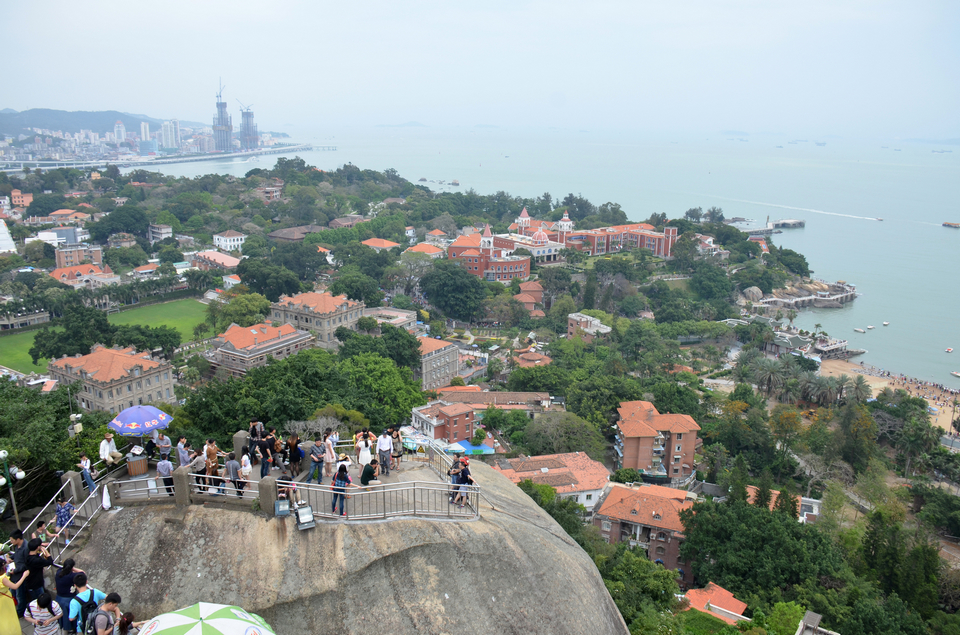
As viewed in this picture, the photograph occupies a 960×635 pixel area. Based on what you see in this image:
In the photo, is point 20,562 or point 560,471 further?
point 560,471

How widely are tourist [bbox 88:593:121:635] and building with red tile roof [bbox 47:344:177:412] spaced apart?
1914 cm

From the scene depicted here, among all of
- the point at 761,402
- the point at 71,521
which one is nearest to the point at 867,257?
the point at 761,402

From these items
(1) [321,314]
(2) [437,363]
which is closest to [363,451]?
(2) [437,363]

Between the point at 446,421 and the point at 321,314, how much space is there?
448 inches

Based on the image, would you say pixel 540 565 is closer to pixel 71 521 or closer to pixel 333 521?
pixel 333 521

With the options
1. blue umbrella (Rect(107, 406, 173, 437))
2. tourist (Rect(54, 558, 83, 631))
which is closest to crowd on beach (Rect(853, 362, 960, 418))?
blue umbrella (Rect(107, 406, 173, 437))

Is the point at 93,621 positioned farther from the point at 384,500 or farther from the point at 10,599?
the point at 384,500

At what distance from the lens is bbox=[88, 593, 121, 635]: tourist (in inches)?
195

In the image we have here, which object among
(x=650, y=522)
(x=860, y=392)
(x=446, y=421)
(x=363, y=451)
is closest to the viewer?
(x=363, y=451)

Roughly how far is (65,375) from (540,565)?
2219cm

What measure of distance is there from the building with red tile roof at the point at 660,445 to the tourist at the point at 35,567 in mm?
18200

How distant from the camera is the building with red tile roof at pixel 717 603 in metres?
12.8

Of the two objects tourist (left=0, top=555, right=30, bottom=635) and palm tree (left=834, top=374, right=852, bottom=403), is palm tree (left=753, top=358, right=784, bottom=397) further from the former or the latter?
tourist (left=0, top=555, right=30, bottom=635)

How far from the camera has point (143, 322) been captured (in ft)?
117
